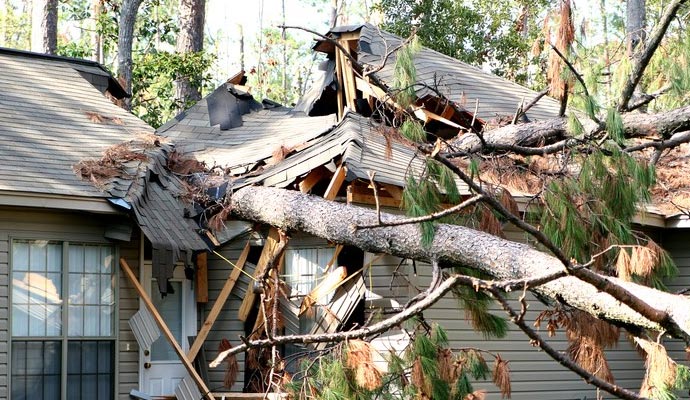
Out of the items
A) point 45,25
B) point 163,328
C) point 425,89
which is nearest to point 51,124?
point 163,328

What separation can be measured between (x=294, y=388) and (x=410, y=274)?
3.99m

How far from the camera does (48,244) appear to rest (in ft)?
35.6

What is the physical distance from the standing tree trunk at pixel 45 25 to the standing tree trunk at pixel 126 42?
145 centimetres

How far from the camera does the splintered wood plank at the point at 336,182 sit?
10.9m

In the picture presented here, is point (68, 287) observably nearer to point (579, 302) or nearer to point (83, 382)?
point (83, 382)

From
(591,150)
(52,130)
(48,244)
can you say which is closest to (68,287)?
(48,244)

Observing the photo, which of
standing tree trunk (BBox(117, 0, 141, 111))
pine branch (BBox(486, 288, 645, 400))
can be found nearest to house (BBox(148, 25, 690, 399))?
pine branch (BBox(486, 288, 645, 400))

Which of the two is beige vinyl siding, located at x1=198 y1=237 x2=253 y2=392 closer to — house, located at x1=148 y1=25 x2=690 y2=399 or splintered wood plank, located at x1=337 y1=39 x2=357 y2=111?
house, located at x1=148 y1=25 x2=690 y2=399

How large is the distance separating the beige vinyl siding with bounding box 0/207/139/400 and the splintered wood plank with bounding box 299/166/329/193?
1.98 metres

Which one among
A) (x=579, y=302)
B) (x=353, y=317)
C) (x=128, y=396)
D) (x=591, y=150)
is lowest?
(x=128, y=396)

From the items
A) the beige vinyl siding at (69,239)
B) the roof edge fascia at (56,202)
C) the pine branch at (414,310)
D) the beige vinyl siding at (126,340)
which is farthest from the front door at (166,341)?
the pine branch at (414,310)

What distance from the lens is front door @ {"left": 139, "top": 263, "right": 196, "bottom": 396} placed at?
1168cm

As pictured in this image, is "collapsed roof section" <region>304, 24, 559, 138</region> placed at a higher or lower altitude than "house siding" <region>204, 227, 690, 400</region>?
higher

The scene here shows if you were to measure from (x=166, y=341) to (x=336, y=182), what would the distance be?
2.87 m
